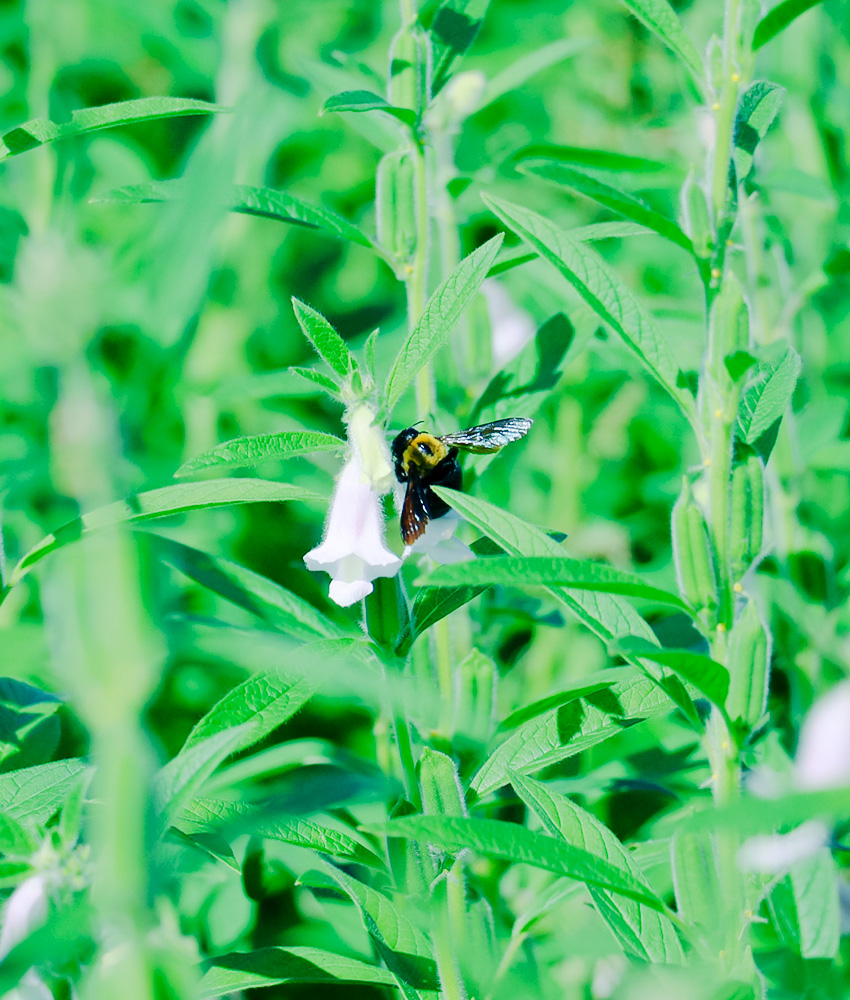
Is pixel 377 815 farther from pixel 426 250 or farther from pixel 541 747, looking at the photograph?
pixel 426 250

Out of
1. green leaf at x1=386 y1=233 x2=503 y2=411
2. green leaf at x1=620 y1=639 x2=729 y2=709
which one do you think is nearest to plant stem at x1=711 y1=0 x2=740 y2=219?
green leaf at x1=386 y1=233 x2=503 y2=411

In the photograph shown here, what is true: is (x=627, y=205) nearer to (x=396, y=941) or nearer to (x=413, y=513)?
(x=413, y=513)

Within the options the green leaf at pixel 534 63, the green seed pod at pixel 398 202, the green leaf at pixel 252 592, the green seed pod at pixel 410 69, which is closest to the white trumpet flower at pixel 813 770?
the green leaf at pixel 252 592

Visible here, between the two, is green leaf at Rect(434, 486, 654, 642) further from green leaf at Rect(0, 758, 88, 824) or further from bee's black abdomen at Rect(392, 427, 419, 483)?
green leaf at Rect(0, 758, 88, 824)

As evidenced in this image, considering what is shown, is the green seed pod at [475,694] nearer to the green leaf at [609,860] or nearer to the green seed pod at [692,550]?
the green leaf at [609,860]

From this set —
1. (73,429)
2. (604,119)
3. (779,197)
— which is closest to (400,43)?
(73,429)

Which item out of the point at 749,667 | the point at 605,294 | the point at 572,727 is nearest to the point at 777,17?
the point at 605,294
